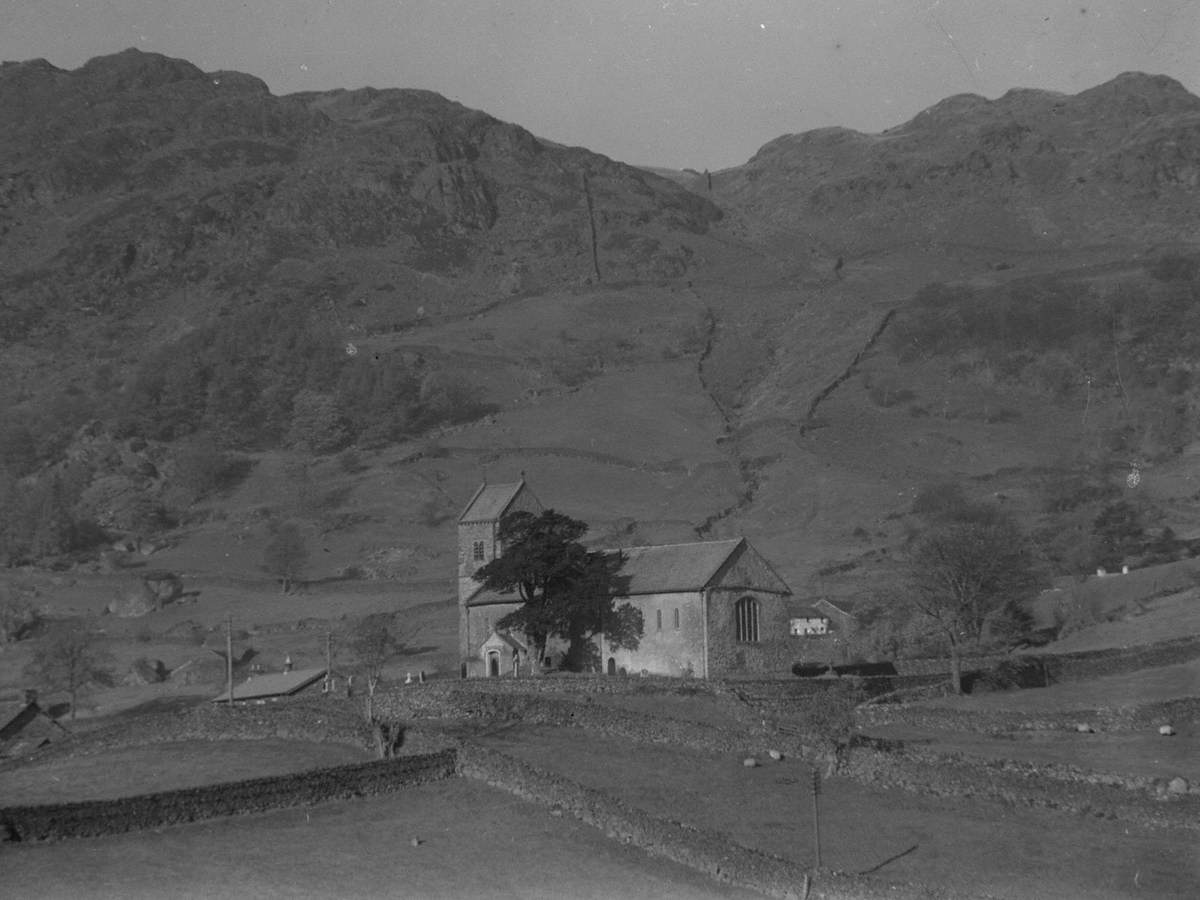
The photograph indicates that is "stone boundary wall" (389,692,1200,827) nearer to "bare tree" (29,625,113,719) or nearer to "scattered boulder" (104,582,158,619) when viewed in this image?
"bare tree" (29,625,113,719)

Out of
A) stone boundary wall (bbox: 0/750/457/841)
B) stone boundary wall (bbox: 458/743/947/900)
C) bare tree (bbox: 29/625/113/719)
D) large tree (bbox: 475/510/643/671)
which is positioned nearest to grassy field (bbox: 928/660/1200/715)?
large tree (bbox: 475/510/643/671)

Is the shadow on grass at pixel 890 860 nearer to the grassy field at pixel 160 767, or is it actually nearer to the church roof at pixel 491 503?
the grassy field at pixel 160 767

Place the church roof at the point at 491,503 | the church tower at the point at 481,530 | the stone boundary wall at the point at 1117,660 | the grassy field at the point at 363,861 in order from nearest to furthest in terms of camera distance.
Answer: the grassy field at the point at 363,861 < the stone boundary wall at the point at 1117,660 < the church tower at the point at 481,530 < the church roof at the point at 491,503

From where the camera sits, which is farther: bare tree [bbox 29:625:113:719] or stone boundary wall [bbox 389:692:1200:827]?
bare tree [bbox 29:625:113:719]

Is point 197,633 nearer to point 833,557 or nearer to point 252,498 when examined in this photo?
point 833,557

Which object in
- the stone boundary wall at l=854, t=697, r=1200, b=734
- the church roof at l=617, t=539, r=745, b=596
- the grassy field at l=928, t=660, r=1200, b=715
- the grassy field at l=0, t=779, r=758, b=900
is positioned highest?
the church roof at l=617, t=539, r=745, b=596

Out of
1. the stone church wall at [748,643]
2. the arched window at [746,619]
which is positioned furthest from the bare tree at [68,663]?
the arched window at [746,619]

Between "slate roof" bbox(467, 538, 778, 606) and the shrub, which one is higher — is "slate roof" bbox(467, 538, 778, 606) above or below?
above

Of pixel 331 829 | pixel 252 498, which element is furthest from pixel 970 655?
pixel 252 498
